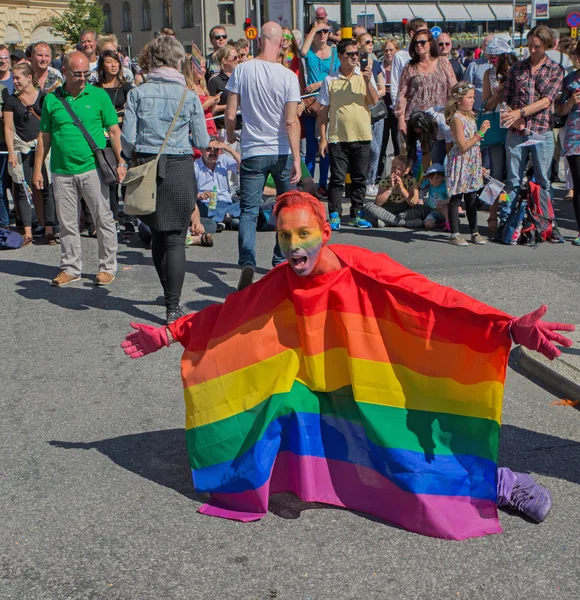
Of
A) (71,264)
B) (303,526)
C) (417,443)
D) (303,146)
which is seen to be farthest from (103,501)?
(303,146)

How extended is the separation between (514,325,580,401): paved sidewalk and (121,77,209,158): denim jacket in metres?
2.84

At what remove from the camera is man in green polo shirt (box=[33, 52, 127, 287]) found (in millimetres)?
7621

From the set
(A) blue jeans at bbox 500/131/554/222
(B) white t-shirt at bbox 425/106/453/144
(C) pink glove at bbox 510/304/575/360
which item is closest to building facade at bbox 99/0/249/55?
(B) white t-shirt at bbox 425/106/453/144

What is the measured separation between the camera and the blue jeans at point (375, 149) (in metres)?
12.0

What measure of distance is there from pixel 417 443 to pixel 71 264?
509cm

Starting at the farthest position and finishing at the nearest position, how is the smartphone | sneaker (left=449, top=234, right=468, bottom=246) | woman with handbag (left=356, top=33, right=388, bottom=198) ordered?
1. woman with handbag (left=356, top=33, right=388, bottom=198)
2. the smartphone
3. sneaker (left=449, top=234, right=468, bottom=246)

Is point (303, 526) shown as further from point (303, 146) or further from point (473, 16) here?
point (473, 16)

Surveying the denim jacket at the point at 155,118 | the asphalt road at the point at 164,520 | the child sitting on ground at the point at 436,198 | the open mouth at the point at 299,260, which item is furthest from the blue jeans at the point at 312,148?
the open mouth at the point at 299,260

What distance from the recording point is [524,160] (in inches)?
365

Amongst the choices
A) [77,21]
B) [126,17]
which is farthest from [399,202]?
[126,17]

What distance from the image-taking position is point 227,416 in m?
3.90

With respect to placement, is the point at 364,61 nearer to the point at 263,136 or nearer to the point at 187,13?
the point at 263,136

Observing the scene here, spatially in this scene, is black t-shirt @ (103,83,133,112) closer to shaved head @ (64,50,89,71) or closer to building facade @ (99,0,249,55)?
shaved head @ (64,50,89,71)

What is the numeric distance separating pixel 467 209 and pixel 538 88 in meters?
1.36
